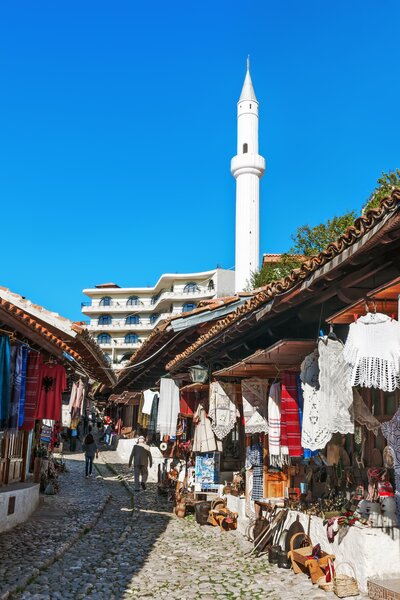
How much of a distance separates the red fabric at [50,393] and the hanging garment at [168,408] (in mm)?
4180

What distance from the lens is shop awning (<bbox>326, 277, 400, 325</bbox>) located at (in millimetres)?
5750

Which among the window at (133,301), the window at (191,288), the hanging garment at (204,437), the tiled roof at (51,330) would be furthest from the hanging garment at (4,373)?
the window at (133,301)

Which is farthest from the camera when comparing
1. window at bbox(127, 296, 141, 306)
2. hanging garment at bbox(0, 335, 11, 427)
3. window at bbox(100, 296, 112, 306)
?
window at bbox(100, 296, 112, 306)

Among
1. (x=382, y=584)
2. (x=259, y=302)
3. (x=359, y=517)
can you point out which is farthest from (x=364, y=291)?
(x=382, y=584)

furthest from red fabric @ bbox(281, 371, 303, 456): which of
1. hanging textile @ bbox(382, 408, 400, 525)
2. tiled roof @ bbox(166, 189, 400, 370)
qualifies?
hanging textile @ bbox(382, 408, 400, 525)

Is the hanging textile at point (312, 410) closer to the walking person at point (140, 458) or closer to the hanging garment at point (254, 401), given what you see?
the hanging garment at point (254, 401)

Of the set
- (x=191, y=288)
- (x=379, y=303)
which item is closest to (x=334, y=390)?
(x=379, y=303)

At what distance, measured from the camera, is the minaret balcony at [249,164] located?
60469mm

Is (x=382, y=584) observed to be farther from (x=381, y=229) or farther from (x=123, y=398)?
(x=123, y=398)

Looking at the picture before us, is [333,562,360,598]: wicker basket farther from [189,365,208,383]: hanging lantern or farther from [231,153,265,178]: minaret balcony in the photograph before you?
[231,153,265,178]: minaret balcony

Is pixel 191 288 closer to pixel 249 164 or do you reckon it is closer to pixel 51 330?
pixel 249 164

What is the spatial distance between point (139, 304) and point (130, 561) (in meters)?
75.6

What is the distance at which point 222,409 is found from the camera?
1263 centimetres

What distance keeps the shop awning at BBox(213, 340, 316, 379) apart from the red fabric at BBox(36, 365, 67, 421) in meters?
3.75
